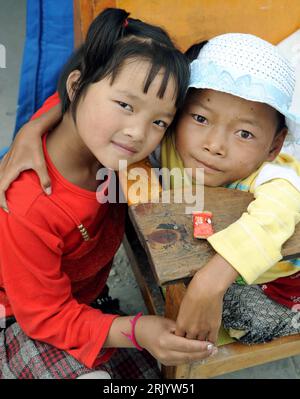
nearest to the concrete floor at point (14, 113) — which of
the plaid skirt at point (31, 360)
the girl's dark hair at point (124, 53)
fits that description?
the plaid skirt at point (31, 360)

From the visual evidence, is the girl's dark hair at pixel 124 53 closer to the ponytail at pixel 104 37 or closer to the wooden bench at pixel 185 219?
the ponytail at pixel 104 37

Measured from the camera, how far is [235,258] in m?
0.92

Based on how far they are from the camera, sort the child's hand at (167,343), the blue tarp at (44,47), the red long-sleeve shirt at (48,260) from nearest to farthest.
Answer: the child's hand at (167,343), the red long-sleeve shirt at (48,260), the blue tarp at (44,47)

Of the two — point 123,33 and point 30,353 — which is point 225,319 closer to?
point 30,353

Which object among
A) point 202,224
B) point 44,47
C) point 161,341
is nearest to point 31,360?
point 161,341

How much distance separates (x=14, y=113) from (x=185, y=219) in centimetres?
211

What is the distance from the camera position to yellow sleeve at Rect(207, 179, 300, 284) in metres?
0.92

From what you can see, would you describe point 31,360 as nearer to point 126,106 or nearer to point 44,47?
point 126,106

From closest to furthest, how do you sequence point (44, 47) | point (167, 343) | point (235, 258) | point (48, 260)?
point (235, 258) < point (167, 343) < point (48, 260) < point (44, 47)

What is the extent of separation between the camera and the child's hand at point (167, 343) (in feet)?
3.31

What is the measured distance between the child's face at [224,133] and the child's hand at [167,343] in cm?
38

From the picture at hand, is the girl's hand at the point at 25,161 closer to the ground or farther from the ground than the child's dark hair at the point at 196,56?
closer to the ground

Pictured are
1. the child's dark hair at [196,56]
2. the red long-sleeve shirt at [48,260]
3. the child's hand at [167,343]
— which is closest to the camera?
the child's hand at [167,343]
